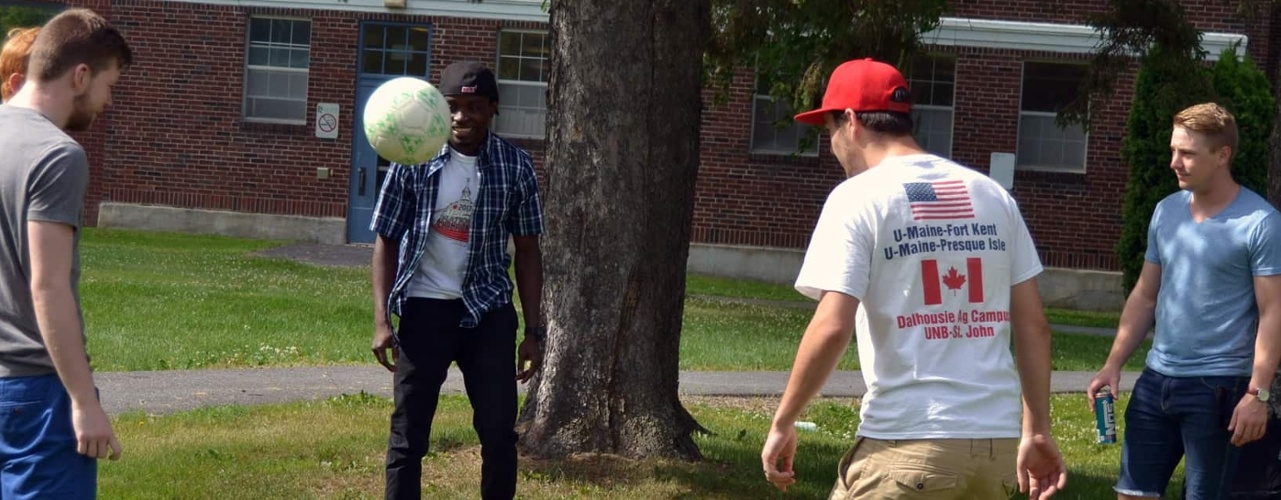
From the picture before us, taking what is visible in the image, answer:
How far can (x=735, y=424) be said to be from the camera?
31.2ft

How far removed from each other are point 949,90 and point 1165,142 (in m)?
3.94

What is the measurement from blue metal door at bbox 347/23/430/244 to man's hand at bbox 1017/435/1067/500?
2045 cm

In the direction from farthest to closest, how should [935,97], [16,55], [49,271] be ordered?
[935,97]
[16,55]
[49,271]

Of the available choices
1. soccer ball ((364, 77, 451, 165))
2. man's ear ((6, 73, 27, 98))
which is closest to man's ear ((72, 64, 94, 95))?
man's ear ((6, 73, 27, 98))

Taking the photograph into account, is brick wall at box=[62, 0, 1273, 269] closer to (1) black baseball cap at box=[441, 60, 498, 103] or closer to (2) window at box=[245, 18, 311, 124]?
(2) window at box=[245, 18, 311, 124]

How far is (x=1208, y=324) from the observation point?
5352 millimetres

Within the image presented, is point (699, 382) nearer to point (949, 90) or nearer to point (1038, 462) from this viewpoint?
point (1038, 462)

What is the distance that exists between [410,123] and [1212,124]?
2791 millimetres

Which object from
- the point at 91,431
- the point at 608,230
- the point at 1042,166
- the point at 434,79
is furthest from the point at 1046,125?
the point at 91,431

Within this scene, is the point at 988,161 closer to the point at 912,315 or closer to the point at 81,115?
the point at 912,315

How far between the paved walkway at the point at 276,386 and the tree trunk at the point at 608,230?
11.6ft

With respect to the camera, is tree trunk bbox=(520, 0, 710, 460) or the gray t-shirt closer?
the gray t-shirt

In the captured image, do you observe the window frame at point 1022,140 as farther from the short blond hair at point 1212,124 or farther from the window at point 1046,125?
the short blond hair at point 1212,124

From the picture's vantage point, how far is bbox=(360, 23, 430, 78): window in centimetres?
2378
